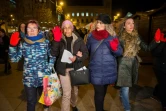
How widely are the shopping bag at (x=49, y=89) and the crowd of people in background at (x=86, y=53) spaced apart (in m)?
0.11

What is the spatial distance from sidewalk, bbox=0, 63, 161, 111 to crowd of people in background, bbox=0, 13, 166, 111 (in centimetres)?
58

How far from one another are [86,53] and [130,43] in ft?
2.92

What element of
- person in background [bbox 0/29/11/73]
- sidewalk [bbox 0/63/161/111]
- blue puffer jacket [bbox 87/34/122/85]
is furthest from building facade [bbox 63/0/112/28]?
blue puffer jacket [bbox 87/34/122/85]

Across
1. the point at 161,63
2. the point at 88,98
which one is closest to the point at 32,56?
the point at 88,98

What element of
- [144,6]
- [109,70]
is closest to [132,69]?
[109,70]

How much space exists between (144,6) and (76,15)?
67892mm

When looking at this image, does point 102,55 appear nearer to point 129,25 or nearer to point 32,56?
point 129,25

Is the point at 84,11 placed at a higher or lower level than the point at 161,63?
higher

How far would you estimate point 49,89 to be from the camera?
3.51 metres

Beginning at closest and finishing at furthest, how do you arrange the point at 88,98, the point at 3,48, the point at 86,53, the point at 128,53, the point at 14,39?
the point at 14,39, the point at 86,53, the point at 128,53, the point at 88,98, the point at 3,48

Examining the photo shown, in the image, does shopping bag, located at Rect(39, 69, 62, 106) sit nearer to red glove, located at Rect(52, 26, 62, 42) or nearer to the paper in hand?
the paper in hand

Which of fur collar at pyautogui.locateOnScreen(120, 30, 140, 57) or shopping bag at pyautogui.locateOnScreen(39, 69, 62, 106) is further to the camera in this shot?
fur collar at pyautogui.locateOnScreen(120, 30, 140, 57)

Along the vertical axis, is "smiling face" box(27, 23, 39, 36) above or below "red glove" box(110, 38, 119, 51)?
above

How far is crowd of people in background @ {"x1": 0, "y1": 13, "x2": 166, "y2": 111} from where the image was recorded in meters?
3.48
